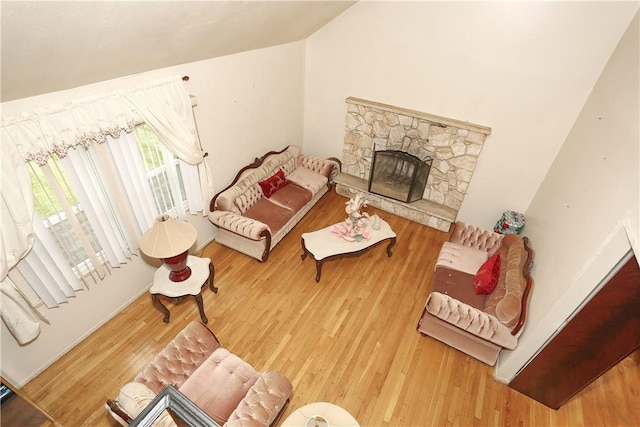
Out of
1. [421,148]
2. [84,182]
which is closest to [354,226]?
[421,148]

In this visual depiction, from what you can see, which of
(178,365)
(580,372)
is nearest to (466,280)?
(580,372)

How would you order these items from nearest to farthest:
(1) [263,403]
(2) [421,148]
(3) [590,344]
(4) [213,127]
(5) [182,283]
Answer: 1. (1) [263,403]
2. (3) [590,344]
3. (5) [182,283]
4. (4) [213,127]
5. (2) [421,148]

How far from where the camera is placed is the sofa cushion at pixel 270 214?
15.1ft

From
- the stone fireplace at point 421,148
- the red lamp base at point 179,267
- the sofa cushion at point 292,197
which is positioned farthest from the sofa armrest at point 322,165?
the red lamp base at point 179,267

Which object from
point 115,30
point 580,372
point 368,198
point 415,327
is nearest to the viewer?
point 115,30

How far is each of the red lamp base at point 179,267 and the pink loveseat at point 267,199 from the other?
37.0 inches

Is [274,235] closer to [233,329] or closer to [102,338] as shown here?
[233,329]

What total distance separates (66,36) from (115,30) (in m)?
0.31

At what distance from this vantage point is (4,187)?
2.30 metres

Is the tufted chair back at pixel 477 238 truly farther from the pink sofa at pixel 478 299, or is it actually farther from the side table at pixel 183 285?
the side table at pixel 183 285

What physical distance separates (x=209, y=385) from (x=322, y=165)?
12.7 feet

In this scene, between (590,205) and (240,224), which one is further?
(240,224)

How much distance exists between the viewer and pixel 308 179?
17.9 ft

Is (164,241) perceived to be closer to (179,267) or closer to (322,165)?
(179,267)
